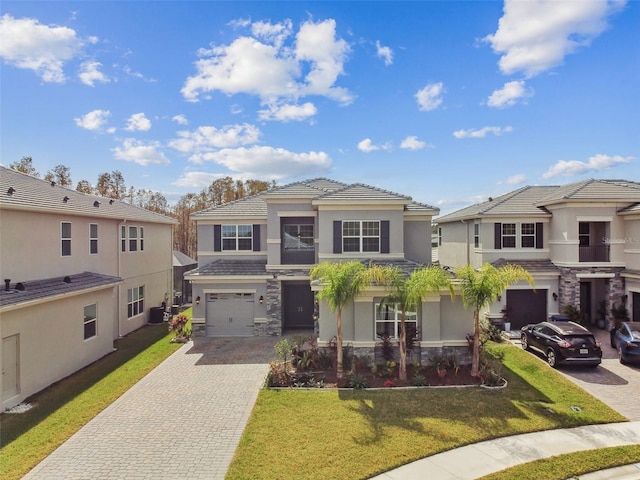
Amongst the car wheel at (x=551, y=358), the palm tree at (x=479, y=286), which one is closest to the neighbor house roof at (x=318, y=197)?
the palm tree at (x=479, y=286)

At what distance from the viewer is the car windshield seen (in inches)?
510

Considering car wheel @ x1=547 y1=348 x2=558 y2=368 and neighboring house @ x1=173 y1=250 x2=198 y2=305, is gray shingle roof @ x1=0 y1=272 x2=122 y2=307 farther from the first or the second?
car wheel @ x1=547 y1=348 x2=558 y2=368

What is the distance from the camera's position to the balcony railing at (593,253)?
18.5m

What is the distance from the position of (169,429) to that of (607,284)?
68.1 feet

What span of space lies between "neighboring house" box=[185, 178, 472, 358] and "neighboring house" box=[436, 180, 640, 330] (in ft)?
14.3

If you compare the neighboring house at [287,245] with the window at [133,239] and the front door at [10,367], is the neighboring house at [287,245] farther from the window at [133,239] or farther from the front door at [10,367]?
the front door at [10,367]

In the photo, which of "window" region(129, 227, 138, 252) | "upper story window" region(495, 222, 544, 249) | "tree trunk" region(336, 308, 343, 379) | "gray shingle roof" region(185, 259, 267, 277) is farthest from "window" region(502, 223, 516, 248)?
"window" region(129, 227, 138, 252)

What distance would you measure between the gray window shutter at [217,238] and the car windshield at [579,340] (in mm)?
16272

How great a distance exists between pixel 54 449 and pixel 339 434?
6688mm

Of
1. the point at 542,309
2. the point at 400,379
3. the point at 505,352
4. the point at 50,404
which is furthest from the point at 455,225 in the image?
the point at 50,404

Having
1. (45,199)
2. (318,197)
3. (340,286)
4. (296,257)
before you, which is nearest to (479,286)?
(340,286)

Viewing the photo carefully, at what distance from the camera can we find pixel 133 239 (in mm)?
20391

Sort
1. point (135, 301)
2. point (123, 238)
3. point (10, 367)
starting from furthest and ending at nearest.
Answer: point (135, 301), point (123, 238), point (10, 367)

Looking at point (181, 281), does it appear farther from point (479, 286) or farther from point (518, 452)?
point (518, 452)
